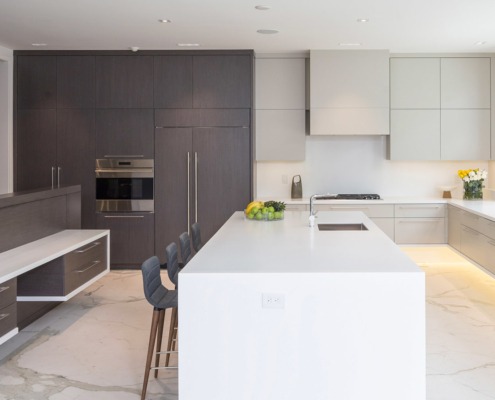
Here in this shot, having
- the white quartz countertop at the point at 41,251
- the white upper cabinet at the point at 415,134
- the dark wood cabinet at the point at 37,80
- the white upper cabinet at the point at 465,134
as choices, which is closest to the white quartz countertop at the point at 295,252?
the white quartz countertop at the point at 41,251

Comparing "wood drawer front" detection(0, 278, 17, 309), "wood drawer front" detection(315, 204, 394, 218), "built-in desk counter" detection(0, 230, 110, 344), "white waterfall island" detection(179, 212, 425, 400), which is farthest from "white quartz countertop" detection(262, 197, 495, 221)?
"wood drawer front" detection(0, 278, 17, 309)

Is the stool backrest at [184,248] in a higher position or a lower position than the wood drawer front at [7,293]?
higher

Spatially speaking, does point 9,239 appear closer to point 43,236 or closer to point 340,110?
point 43,236

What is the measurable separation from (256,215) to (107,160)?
109 inches

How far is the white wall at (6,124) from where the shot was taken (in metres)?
6.93

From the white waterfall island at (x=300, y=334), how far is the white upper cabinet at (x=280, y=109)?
181 inches

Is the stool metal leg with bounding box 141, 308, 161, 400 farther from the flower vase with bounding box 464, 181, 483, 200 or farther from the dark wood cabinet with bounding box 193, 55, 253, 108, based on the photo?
the flower vase with bounding box 464, 181, 483, 200

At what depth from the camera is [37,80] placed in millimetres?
7012

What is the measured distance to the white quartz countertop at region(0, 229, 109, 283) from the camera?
3.81 m

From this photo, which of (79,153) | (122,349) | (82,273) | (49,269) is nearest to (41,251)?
(49,269)

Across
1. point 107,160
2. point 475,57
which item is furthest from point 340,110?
point 107,160

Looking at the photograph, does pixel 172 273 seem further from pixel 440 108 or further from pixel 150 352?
pixel 440 108

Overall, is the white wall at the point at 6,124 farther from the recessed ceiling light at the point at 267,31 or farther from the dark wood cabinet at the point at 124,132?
the recessed ceiling light at the point at 267,31

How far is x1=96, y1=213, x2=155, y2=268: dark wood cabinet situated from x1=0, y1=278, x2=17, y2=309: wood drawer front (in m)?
3.33
